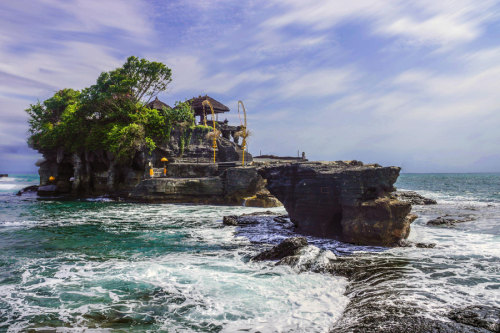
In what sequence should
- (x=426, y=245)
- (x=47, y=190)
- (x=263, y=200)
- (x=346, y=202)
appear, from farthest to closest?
(x=47, y=190) < (x=263, y=200) < (x=346, y=202) < (x=426, y=245)

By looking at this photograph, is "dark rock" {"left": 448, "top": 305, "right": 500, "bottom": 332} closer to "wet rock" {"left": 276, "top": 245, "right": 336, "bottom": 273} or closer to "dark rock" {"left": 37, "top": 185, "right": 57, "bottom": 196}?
"wet rock" {"left": 276, "top": 245, "right": 336, "bottom": 273}

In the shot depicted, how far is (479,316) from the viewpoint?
392 cm

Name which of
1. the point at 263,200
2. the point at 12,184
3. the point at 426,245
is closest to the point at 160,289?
the point at 426,245

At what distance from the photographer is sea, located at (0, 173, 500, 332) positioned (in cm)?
421

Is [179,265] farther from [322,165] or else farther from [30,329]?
[322,165]

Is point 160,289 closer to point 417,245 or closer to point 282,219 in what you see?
point 417,245

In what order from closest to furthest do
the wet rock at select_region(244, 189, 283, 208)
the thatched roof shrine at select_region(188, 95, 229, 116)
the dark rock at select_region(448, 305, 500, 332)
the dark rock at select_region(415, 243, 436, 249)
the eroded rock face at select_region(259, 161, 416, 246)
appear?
the dark rock at select_region(448, 305, 500, 332), the dark rock at select_region(415, 243, 436, 249), the eroded rock face at select_region(259, 161, 416, 246), the wet rock at select_region(244, 189, 283, 208), the thatched roof shrine at select_region(188, 95, 229, 116)

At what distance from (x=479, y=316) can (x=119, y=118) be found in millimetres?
26788

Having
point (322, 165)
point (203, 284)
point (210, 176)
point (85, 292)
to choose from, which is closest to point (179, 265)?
point (203, 284)

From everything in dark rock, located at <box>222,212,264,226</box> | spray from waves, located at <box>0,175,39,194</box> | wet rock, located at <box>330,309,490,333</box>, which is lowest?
dark rock, located at <box>222,212,264,226</box>

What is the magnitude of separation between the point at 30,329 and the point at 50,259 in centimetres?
391

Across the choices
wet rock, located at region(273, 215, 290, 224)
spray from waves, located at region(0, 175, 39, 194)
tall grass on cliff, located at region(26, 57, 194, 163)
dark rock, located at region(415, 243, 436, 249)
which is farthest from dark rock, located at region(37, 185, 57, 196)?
dark rock, located at region(415, 243, 436, 249)

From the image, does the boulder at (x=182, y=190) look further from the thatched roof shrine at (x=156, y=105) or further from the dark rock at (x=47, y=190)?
the dark rock at (x=47, y=190)

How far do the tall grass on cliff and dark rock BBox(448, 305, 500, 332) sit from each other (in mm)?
23740
